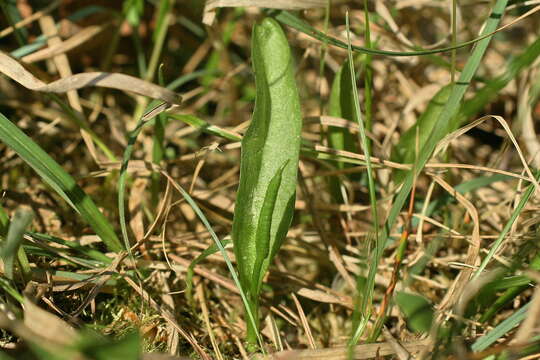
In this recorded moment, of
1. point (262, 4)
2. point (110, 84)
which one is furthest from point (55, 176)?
point (262, 4)

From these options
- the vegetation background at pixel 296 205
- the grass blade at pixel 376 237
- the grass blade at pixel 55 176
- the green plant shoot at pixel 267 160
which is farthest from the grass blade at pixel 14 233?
the grass blade at pixel 376 237

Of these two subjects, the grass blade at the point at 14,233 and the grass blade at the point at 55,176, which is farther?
the grass blade at the point at 55,176

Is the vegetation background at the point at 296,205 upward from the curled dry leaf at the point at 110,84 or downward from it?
downward

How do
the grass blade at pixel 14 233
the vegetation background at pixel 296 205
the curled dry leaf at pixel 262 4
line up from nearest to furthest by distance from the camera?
the grass blade at pixel 14 233
the vegetation background at pixel 296 205
the curled dry leaf at pixel 262 4

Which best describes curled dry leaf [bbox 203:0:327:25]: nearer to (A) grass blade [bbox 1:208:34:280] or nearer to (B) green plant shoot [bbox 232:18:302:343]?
(B) green plant shoot [bbox 232:18:302:343]

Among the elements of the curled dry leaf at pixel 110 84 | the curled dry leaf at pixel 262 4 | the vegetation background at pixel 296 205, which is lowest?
the vegetation background at pixel 296 205

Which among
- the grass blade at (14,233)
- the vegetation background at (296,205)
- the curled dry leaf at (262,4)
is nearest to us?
the grass blade at (14,233)

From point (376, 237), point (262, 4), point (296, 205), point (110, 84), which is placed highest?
point (262, 4)

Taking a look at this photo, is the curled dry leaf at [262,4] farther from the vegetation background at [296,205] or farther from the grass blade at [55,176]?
the grass blade at [55,176]

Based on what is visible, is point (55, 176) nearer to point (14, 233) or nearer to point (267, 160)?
point (14, 233)
